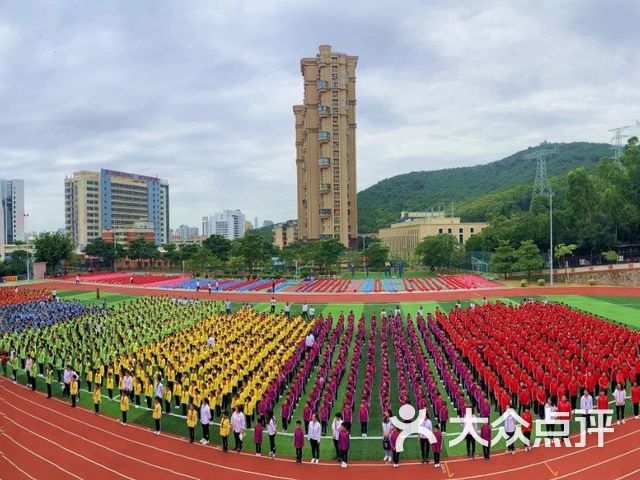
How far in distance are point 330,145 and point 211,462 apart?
248 feet

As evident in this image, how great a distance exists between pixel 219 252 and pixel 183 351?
171 feet

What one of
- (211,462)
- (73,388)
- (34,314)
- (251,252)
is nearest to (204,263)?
(251,252)

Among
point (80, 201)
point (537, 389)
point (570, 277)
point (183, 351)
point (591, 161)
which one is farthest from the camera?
point (80, 201)

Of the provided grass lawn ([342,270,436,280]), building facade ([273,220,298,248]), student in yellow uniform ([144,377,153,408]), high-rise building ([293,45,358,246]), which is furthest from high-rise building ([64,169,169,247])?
student in yellow uniform ([144,377,153,408])

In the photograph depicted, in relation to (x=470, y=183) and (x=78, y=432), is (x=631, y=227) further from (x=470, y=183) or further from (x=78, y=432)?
(x=470, y=183)

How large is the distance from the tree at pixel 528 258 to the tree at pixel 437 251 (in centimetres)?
1296

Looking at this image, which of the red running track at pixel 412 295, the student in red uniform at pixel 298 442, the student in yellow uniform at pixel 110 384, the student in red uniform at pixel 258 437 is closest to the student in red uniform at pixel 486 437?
the student in red uniform at pixel 298 442

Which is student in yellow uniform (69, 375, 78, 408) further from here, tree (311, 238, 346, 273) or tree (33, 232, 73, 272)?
tree (33, 232, 73, 272)

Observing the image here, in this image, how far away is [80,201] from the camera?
361 feet

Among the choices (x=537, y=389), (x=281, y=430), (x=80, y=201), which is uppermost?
(x=80, y=201)

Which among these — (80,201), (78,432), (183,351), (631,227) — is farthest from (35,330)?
(80,201)

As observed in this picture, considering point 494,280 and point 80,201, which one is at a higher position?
point 80,201

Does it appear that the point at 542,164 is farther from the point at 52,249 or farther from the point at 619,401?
the point at 52,249

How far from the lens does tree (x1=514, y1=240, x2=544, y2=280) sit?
42.7 meters
